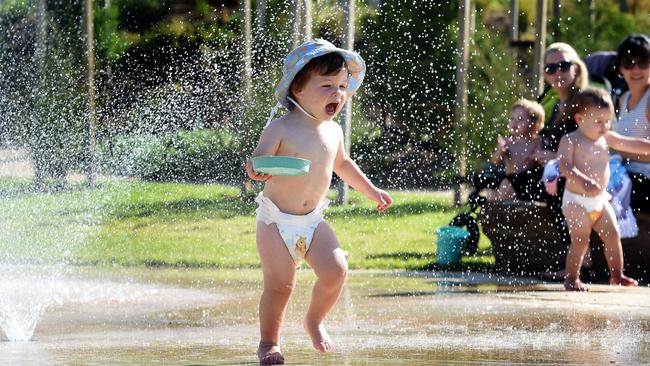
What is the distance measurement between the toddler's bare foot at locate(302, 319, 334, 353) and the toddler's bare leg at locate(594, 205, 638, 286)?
3.42 metres

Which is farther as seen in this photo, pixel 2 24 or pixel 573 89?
A: pixel 2 24

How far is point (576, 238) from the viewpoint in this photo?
8156 millimetres

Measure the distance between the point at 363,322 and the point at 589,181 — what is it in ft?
7.42

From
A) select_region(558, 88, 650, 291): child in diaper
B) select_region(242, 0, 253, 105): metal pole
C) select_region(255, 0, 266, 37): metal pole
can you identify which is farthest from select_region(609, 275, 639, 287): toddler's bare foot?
select_region(255, 0, 266, 37): metal pole

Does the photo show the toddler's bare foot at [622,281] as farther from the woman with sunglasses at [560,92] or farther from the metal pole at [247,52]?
the metal pole at [247,52]

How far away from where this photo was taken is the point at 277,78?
12.2 metres

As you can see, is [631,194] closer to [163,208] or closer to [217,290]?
[217,290]

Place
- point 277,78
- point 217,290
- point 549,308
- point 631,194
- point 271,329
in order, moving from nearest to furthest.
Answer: point 271,329
point 549,308
point 217,290
point 631,194
point 277,78

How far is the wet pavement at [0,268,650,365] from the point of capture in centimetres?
525

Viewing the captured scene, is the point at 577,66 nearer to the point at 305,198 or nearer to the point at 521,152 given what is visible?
the point at 521,152

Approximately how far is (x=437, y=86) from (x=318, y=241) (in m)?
11.2

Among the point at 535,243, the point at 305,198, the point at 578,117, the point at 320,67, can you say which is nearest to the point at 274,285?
the point at 305,198

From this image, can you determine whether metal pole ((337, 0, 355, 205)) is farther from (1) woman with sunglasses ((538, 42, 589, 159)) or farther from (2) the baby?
(1) woman with sunglasses ((538, 42, 589, 159))

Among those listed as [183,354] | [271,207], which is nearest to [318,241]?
[271,207]
